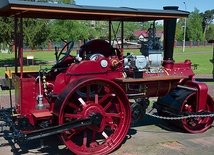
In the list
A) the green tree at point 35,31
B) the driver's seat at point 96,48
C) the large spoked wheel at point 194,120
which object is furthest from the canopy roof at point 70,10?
the green tree at point 35,31

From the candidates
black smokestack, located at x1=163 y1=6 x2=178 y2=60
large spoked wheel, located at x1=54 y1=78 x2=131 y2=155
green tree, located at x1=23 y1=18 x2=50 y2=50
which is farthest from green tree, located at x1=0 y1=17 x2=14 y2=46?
large spoked wheel, located at x1=54 y1=78 x2=131 y2=155

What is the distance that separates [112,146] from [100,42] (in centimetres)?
196

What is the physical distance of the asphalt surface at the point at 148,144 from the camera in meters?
5.00

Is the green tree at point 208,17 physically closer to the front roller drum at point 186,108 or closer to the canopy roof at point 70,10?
the front roller drum at point 186,108

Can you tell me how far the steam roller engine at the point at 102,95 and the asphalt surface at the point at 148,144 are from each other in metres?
0.26

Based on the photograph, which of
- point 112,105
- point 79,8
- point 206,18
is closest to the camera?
point 79,8

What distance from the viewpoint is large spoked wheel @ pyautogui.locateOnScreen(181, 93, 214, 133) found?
5978 millimetres

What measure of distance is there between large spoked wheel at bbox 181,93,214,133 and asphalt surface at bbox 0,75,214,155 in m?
0.13

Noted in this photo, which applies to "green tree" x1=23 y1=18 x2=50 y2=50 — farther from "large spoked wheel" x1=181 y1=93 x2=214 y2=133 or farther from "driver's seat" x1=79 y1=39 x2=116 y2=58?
"large spoked wheel" x1=181 y1=93 x2=214 y2=133

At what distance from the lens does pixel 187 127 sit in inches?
237

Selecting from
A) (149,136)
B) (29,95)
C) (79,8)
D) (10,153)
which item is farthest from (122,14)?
(10,153)

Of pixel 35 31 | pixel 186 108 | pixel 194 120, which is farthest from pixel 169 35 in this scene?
pixel 35 31

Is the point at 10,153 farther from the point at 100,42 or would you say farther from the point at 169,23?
the point at 169,23

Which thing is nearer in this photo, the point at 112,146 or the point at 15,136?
the point at 15,136
